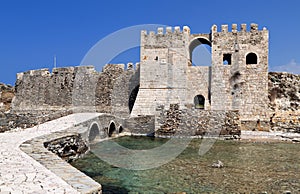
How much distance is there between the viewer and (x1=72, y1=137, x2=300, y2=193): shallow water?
6758 millimetres

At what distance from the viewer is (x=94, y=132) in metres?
14.1

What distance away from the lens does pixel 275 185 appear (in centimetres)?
699

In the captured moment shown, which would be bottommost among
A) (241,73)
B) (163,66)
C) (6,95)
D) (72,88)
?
(6,95)

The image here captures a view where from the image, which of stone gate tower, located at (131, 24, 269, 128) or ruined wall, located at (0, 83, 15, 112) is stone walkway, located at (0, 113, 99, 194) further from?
ruined wall, located at (0, 83, 15, 112)

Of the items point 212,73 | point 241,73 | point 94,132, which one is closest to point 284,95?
point 241,73

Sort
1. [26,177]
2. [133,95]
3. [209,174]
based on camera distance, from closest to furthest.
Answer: [26,177]
[209,174]
[133,95]

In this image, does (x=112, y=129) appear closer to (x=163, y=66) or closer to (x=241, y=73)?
(x=163, y=66)

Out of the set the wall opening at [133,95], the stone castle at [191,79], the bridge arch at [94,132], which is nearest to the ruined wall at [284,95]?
the stone castle at [191,79]

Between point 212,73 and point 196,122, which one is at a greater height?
point 212,73

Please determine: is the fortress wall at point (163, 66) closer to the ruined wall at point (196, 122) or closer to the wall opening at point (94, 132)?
the ruined wall at point (196, 122)

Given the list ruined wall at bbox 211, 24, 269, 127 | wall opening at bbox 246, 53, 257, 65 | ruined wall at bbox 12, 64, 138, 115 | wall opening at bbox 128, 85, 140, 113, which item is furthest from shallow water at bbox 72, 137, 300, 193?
ruined wall at bbox 12, 64, 138, 115

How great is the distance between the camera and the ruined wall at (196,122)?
15471 millimetres

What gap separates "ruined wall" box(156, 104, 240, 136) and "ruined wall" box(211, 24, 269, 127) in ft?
11.1

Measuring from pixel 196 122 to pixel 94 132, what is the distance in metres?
5.30
